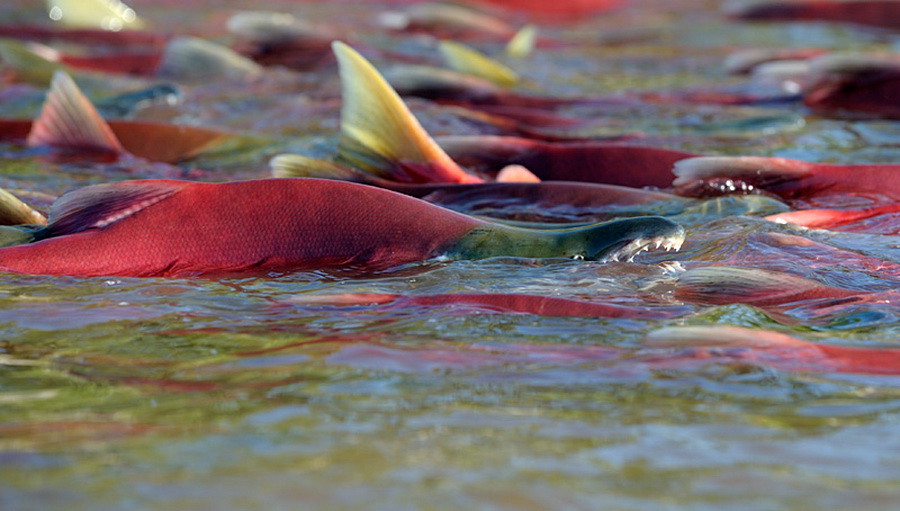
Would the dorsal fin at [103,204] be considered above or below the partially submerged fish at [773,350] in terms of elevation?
above

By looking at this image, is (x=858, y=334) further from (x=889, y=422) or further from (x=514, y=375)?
(x=514, y=375)

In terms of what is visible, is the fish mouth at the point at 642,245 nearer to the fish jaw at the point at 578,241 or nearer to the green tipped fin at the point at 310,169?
the fish jaw at the point at 578,241

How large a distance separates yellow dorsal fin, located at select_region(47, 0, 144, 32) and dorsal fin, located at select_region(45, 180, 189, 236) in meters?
4.45

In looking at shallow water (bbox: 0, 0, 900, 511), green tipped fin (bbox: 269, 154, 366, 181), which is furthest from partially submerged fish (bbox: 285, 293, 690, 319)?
green tipped fin (bbox: 269, 154, 366, 181)

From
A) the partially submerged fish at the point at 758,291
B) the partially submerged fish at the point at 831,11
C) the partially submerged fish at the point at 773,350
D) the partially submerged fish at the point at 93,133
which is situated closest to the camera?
the partially submerged fish at the point at 773,350

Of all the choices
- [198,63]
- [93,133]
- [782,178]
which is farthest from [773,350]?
[198,63]

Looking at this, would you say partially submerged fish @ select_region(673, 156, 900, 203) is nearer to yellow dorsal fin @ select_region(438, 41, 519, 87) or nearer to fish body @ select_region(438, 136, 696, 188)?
fish body @ select_region(438, 136, 696, 188)

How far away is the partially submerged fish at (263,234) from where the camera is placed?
209 cm

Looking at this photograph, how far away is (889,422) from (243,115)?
10.7ft

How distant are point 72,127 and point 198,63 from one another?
1635mm

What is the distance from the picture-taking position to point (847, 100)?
4.25 m

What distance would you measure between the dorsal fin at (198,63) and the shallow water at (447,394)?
258 cm

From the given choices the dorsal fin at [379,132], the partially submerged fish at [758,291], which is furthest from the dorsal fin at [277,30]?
the partially submerged fish at [758,291]

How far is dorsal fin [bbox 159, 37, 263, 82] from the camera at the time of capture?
4.78 meters
